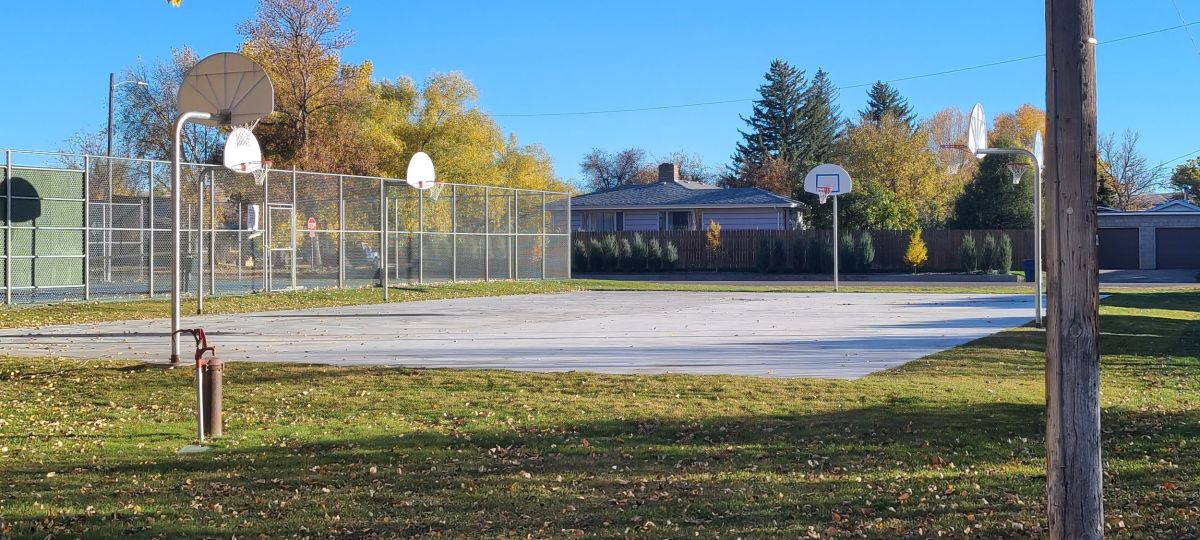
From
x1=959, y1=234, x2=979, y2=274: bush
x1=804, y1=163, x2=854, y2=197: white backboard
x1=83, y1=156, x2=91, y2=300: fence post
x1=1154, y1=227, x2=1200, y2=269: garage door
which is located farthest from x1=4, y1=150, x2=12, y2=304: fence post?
x1=1154, y1=227, x2=1200, y2=269: garage door

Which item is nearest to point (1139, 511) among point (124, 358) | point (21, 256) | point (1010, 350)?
point (1010, 350)

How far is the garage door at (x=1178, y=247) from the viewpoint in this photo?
5197 centimetres

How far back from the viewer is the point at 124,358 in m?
13.7

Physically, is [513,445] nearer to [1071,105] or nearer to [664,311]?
[1071,105]

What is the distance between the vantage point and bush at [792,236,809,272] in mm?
48469

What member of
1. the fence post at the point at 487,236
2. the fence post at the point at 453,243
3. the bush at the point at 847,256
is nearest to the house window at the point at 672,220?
the bush at the point at 847,256

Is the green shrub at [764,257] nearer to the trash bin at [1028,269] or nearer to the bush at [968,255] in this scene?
the bush at [968,255]

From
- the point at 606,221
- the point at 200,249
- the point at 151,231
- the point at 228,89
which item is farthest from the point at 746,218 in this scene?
the point at 228,89

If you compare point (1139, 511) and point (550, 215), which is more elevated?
point (550, 215)

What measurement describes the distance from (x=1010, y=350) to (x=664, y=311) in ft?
31.8

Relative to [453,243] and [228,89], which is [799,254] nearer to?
[453,243]

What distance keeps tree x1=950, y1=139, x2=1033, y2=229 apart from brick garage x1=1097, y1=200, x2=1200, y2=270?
5.32 metres

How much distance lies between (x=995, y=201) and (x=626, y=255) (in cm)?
1657

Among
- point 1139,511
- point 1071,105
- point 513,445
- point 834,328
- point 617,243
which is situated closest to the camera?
point 1071,105
